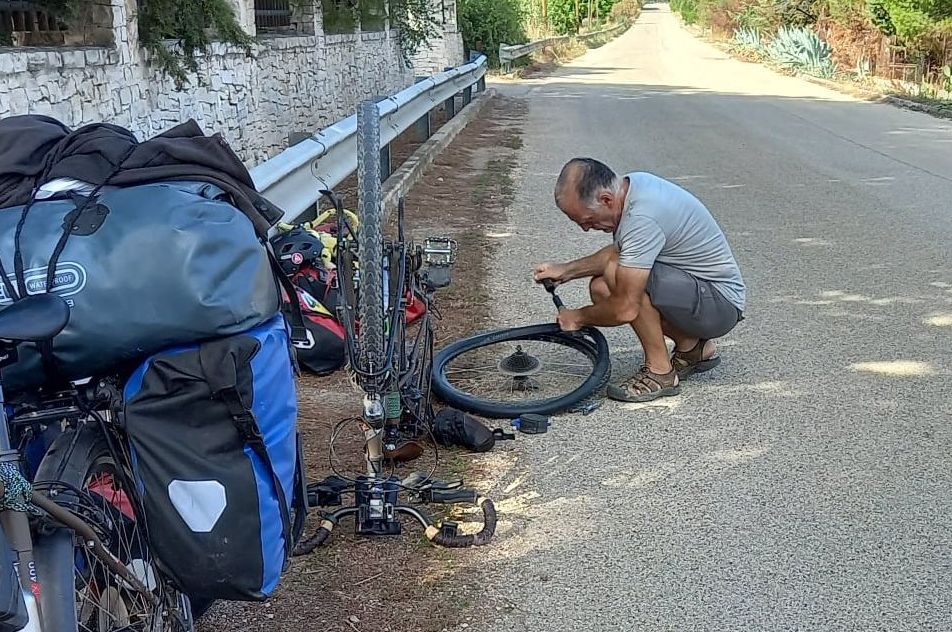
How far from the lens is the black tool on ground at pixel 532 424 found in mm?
4637

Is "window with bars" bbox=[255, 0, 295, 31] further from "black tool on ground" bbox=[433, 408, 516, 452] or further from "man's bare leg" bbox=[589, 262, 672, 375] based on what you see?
"black tool on ground" bbox=[433, 408, 516, 452]

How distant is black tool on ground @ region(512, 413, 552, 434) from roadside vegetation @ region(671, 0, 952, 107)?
56.9ft

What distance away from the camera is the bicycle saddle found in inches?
79.5

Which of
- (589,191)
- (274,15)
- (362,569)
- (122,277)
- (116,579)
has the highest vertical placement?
(274,15)

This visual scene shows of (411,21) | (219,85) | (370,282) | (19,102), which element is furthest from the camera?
(411,21)

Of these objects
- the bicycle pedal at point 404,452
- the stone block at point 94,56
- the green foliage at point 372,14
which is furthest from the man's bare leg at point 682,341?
the green foliage at point 372,14

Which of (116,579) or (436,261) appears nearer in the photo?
(116,579)

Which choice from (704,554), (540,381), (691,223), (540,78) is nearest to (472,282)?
(540,381)

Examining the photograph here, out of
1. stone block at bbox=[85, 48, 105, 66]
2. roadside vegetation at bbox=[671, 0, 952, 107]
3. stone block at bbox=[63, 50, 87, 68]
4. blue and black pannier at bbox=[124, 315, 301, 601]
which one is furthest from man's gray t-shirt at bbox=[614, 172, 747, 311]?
roadside vegetation at bbox=[671, 0, 952, 107]

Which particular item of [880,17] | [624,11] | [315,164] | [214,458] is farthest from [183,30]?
[624,11]

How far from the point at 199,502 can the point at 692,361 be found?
Answer: 341cm

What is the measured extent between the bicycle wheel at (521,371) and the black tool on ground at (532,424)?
75 millimetres

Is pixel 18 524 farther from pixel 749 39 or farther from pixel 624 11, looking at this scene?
pixel 624 11

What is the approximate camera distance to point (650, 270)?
494cm
